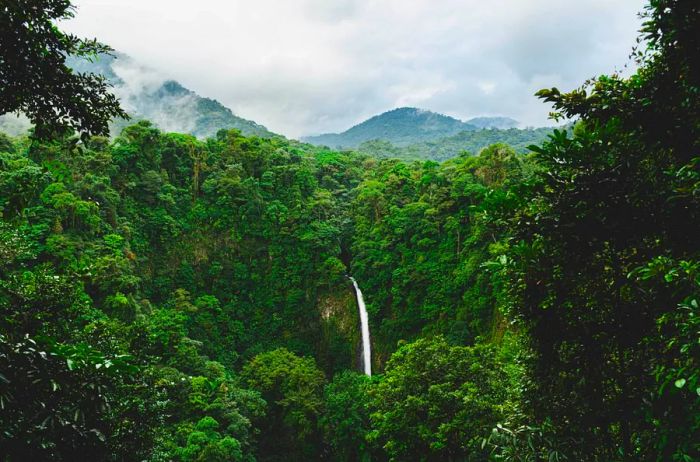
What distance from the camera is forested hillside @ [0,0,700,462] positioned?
8.95 ft

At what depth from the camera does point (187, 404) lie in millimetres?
15188

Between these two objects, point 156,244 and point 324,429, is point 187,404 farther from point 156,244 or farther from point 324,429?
point 156,244

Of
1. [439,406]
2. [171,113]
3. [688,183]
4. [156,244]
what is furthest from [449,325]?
[171,113]

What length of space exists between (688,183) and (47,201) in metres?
20.3

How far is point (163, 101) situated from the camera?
9812 cm

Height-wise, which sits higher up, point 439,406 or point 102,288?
point 102,288

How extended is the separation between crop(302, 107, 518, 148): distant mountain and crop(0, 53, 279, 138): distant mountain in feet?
173

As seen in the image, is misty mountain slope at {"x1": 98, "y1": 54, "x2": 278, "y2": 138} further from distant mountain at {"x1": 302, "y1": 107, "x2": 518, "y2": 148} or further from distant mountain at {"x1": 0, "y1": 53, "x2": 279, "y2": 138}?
distant mountain at {"x1": 302, "y1": 107, "x2": 518, "y2": 148}

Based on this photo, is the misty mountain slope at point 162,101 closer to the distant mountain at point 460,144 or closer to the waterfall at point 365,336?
the distant mountain at point 460,144

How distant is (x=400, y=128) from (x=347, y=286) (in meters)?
123

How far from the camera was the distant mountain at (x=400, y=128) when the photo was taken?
135 m

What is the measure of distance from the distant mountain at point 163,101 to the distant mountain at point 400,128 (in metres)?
52.6

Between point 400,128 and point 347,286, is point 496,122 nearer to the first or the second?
point 400,128

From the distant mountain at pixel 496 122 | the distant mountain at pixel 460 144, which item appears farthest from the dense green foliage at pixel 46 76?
the distant mountain at pixel 496 122
